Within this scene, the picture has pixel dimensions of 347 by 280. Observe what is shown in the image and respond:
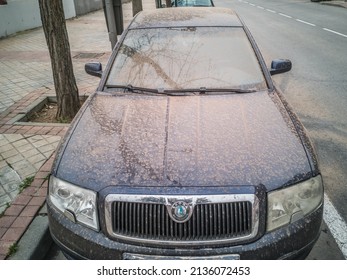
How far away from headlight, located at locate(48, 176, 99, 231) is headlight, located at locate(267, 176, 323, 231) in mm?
1060

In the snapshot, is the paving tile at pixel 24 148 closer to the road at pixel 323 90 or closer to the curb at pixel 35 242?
the curb at pixel 35 242

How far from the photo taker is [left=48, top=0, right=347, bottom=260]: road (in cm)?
307

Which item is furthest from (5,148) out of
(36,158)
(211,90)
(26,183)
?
(211,90)

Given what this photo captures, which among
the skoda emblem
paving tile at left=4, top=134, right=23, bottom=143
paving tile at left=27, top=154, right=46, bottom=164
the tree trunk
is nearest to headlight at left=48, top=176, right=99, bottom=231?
the skoda emblem

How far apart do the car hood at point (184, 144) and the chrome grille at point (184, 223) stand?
108mm

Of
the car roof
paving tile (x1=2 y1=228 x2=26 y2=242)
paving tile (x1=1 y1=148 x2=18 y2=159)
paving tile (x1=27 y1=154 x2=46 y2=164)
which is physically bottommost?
paving tile (x1=27 y1=154 x2=46 y2=164)

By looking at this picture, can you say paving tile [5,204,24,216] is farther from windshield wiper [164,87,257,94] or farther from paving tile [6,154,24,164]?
windshield wiper [164,87,257,94]

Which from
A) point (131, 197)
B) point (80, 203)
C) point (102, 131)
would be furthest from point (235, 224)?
point (102, 131)

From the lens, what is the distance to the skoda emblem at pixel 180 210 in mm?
1944

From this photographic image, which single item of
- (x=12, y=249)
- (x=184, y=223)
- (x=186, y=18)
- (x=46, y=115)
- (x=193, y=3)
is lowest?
(x=46, y=115)

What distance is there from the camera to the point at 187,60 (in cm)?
325

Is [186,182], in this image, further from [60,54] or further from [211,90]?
[60,54]

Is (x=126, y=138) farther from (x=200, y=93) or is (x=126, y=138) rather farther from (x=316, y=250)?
(x=316, y=250)

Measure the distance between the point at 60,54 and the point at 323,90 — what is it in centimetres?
469
